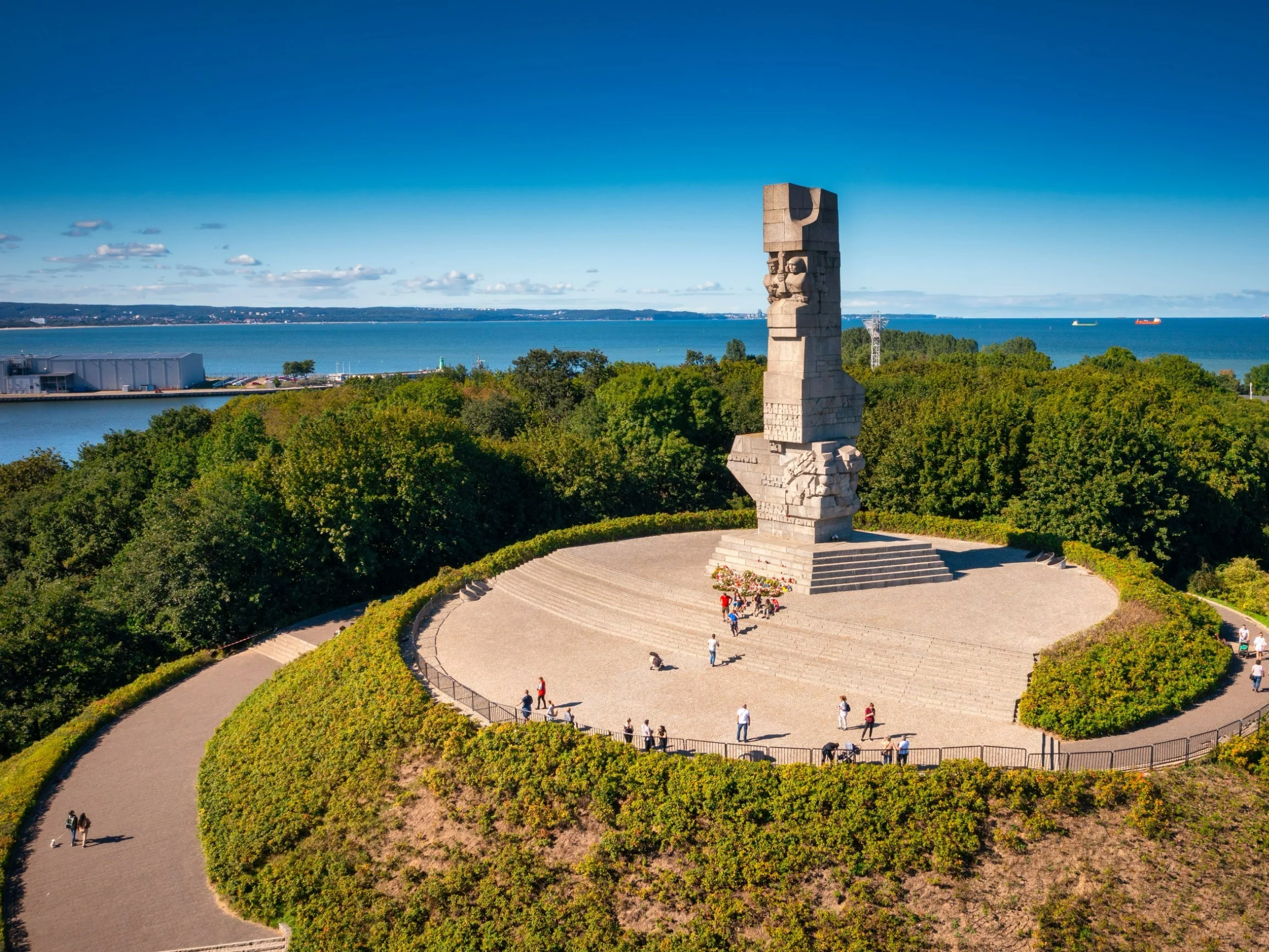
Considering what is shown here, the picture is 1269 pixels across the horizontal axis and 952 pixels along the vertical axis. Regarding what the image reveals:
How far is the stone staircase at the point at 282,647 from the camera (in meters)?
34.2

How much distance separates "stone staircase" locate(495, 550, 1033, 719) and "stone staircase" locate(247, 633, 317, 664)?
818 cm

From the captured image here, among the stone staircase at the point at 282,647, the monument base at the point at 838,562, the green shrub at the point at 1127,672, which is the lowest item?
the stone staircase at the point at 282,647

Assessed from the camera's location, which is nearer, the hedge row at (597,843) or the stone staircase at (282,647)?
the hedge row at (597,843)

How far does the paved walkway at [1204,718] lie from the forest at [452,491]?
538 inches

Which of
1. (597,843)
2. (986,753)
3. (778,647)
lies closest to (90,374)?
(778,647)

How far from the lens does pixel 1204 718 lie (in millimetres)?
22953

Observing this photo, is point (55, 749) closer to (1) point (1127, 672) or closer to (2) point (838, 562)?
(2) point (838, 562)

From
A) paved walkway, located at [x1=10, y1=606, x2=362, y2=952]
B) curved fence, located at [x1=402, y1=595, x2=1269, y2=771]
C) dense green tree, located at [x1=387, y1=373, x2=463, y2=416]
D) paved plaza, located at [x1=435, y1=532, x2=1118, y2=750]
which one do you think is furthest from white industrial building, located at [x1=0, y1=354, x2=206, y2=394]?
curved fence, located at [x1=402, y1=595, x2=1269, y2=771]

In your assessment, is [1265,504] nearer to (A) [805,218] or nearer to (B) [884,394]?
(B) [884,394]

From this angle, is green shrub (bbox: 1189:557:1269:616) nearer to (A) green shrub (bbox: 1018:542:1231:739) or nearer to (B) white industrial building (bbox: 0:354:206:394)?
(A) green shrub (bbox: 1018:542:1231:739)

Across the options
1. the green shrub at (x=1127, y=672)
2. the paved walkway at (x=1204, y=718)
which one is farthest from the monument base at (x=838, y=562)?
the paved walkway at (x=1204, y=718)

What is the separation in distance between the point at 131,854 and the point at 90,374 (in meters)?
150

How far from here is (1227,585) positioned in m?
37.9

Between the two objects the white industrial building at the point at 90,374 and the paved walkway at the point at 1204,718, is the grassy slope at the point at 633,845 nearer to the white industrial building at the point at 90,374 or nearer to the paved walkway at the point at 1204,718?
the paved walkway at the point at 1204,718
